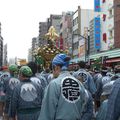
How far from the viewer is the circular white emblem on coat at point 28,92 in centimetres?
764

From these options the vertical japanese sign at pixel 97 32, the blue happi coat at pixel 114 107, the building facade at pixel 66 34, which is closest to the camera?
the blue happi coat at pixel 114 107

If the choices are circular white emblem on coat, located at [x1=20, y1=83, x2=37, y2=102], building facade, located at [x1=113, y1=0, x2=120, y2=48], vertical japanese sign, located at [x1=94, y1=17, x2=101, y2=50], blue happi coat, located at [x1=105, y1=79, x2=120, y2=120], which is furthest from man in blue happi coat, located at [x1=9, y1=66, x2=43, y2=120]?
vertical japanese sign, located at [x1=94, y1=17, x2=101, y2=50]

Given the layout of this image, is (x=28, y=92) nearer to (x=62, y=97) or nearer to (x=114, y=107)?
(x=62, y=97)

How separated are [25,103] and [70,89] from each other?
236 centimetres

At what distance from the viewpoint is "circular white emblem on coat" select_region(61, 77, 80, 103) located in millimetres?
5332

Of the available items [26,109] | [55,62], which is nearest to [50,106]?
[55,62]

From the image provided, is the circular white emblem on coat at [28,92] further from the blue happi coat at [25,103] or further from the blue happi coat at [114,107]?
the blue happi coat at [114,107]

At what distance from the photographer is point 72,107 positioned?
17.7 ft

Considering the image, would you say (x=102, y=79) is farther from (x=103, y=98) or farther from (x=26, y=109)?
(x=103, y=98)

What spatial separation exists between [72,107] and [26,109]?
237 centimetres

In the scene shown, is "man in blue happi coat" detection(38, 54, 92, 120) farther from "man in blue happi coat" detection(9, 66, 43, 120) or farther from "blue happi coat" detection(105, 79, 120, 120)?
"man in blue happi coat" detection(9, 66, 43, 120)

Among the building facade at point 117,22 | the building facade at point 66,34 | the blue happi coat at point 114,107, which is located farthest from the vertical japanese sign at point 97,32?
the blue happi coat at point 114,107

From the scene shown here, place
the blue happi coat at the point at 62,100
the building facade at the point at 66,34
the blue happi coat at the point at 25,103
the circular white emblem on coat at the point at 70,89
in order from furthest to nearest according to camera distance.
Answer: the building facade at the point at 66,34
the blue happi coat at the point at 25,103
the circular white emblem on coat at the point at 70,89
the blue happi coat at the point at 62,100

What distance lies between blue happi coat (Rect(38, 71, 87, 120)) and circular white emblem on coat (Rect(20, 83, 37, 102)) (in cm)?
228
